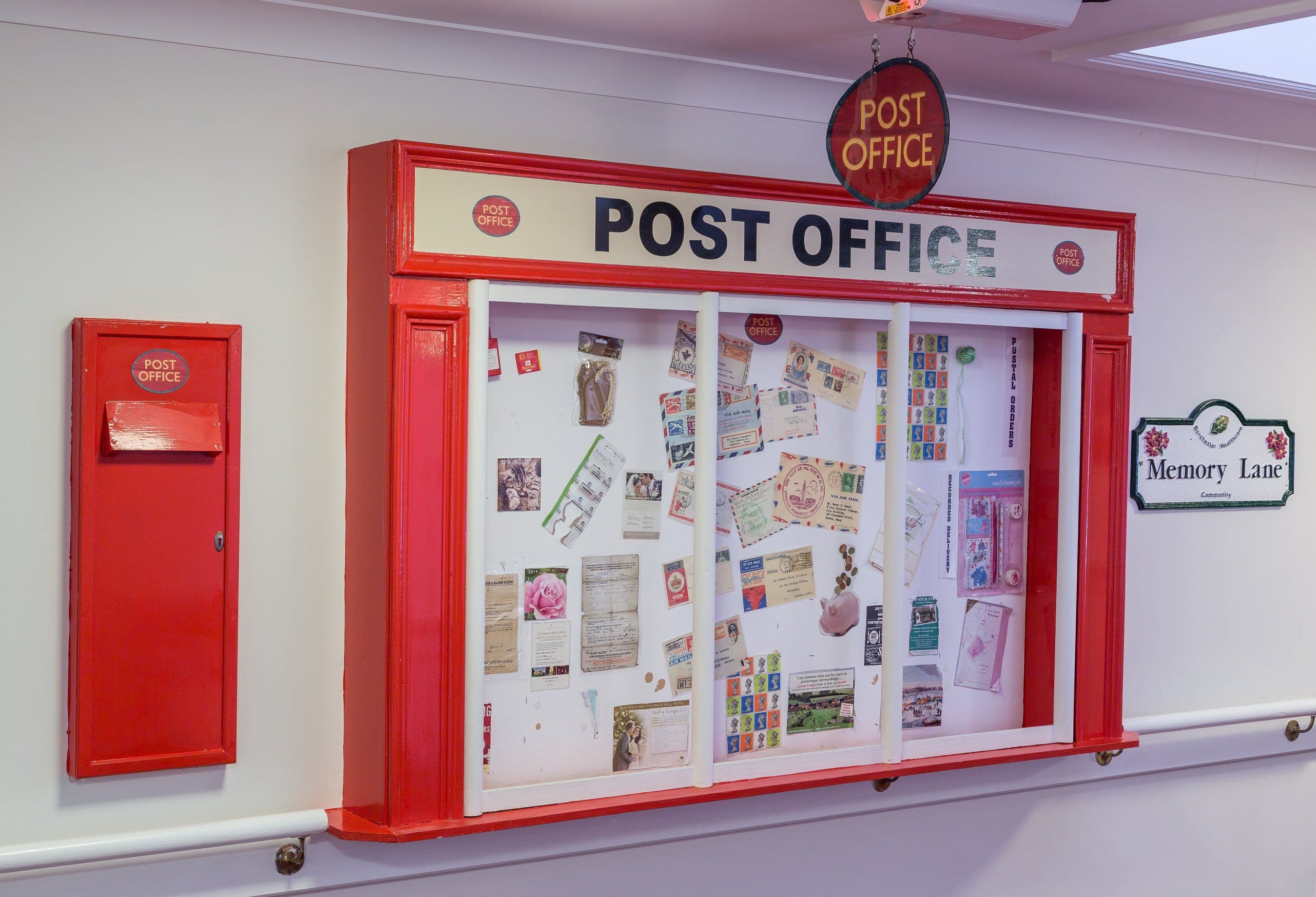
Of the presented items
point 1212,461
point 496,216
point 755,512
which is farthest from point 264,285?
point 1212,461

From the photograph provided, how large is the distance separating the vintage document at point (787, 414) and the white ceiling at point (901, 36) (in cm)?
94

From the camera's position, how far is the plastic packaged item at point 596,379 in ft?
10.1

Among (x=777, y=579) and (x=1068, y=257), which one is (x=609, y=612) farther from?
(x=1068, y=257)

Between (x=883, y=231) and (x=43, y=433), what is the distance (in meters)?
2.26

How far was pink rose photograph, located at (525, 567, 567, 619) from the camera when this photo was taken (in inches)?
120

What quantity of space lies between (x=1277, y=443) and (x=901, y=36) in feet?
7.48

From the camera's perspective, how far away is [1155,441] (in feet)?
13.0

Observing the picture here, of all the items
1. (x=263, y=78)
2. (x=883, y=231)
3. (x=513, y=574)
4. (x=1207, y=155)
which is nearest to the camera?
(x=263, y=78)

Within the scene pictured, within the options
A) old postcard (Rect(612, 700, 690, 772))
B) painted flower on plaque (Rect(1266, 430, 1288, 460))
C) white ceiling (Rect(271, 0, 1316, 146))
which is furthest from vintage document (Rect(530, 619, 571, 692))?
painted flower on plaque (Rect(1266, 430, 1288, 460))

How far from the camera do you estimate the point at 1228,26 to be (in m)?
2.91

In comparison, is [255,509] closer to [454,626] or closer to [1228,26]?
[454,626]

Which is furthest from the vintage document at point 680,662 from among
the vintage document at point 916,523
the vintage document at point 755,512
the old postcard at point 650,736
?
the vintage document at point 916,523

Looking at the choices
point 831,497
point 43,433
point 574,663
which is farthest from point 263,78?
point 831,497

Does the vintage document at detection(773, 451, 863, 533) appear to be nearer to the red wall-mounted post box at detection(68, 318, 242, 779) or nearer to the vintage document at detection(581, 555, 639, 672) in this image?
the vintage document at detection(581, 555, 639, 672)
